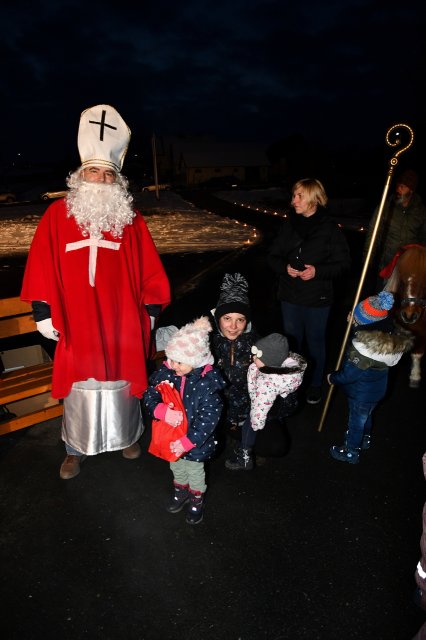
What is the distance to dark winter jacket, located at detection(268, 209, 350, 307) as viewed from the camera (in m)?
3.89

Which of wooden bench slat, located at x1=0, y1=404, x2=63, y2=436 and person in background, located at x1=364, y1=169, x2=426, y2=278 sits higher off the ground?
person in background, located at x1=364, y1=169, x2=426, y2=278

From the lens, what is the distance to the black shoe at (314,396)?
4.51 metres

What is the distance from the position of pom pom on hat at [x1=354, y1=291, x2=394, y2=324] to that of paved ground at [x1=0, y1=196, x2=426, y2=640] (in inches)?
52.7

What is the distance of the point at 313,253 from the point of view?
3932 mm

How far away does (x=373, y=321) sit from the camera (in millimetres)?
3066

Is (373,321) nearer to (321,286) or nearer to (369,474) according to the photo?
(321,286)

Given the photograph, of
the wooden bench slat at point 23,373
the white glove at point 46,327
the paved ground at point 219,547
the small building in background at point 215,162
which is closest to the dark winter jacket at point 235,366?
the paved ground at point 219,547

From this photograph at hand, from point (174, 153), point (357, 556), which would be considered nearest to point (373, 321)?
point (357, 556)

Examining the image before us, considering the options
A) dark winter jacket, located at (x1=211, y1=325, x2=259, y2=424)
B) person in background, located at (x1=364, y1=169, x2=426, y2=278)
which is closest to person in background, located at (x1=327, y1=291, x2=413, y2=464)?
dark winter jacket, located at (x1=211, y1=325, x2=259, y2=424)

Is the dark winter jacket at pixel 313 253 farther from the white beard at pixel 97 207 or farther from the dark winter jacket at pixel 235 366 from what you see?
the white beard at pixel 97 207

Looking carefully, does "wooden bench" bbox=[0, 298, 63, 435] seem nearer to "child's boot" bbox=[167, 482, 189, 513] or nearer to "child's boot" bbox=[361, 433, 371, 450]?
"child's boot" bbox=[167, 482, 189, 513]

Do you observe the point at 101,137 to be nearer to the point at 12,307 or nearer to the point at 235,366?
the point at 12,307

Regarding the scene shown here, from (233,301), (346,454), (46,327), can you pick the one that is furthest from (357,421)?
(46,327)

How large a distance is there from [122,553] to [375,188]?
27411 mm
